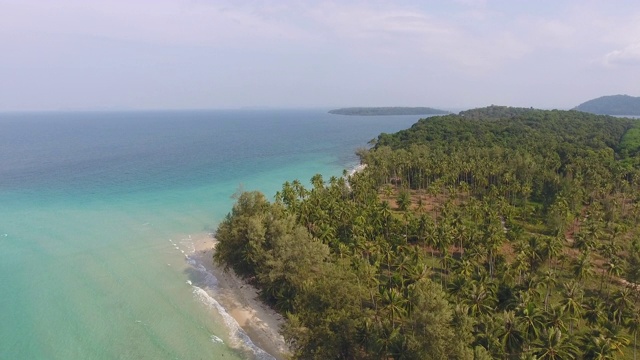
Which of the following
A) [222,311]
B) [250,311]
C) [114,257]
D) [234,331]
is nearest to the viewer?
[234,331]

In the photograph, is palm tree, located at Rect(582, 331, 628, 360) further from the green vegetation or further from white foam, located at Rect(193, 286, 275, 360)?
the green vegetation

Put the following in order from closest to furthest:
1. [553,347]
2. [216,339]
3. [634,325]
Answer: [553,347] → [634,325] → [216,339]

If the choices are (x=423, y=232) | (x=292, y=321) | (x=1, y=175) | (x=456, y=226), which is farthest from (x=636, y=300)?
(x=1, y=175)

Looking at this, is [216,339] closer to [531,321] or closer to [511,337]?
[511,337]

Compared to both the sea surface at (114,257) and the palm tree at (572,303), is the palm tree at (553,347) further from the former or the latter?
the sea surface at (114,257)

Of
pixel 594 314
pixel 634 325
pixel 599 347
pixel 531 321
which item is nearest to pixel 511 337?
pixel 531 321

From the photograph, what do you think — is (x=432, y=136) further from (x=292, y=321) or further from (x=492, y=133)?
(x=292, y=321)

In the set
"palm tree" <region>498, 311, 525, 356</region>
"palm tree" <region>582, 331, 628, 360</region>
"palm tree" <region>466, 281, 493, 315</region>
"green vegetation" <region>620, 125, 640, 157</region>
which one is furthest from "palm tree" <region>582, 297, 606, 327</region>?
"green vegetation" <region>620, 125, 640, 157</region>
